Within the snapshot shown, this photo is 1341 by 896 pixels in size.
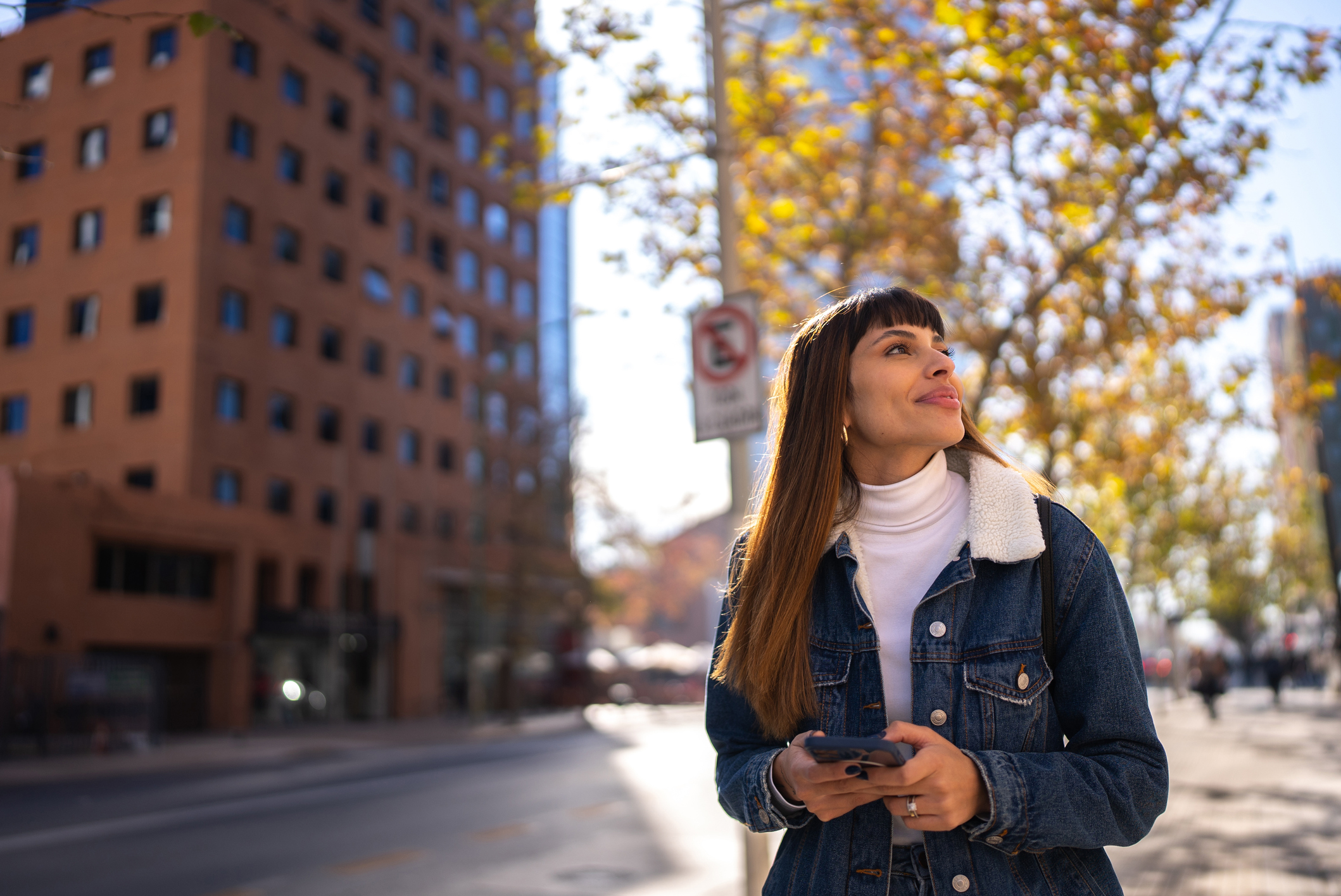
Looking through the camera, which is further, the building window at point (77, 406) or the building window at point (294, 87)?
the building window at point (294, 87)

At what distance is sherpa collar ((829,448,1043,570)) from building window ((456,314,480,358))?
46095mm

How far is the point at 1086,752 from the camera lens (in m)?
2.04

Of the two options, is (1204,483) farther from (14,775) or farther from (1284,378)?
(14,775)

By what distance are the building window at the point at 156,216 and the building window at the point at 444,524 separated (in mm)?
15284

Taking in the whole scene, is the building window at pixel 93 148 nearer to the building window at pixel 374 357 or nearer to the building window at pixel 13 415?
the building window at pixel 13 415

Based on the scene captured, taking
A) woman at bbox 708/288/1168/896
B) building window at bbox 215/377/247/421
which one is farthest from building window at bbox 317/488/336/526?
woman at bbox 708/288/1168/896

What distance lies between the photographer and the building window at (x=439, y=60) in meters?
49.0

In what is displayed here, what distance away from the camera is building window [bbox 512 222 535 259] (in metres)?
53.3

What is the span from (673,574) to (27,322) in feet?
175

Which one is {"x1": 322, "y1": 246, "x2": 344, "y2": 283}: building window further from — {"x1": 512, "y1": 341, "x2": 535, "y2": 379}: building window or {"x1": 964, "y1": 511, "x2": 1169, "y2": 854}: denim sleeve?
{"x1": 964, "y1": 511, "x2": 1169, "y2": 854}: denim sleeve

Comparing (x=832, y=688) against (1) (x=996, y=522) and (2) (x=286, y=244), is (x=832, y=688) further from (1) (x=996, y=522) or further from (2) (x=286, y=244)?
(2) (x=286, y=244)

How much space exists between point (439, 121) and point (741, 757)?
50.4 metres

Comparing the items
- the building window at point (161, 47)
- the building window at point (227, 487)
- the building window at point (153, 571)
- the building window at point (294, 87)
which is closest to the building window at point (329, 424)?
the building window at point (227, 487)

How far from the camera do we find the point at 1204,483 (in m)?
36.0
